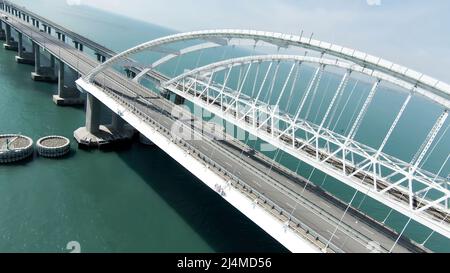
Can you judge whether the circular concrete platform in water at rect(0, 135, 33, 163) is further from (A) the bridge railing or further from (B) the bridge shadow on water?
(A) the bridge railing

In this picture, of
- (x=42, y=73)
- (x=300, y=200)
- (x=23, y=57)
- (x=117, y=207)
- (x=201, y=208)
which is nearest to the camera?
(x=300, y=200)

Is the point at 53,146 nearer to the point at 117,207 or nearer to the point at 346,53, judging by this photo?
the point at 117,207

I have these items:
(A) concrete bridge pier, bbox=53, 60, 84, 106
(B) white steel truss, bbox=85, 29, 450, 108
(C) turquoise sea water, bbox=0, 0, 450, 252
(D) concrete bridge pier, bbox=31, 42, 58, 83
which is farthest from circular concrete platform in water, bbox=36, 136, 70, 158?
(D) concrete bridge pier, bbox=31, 42, 58, 83

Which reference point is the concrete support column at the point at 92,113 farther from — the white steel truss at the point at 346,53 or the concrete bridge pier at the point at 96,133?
the white steel truss at the point at 346,53

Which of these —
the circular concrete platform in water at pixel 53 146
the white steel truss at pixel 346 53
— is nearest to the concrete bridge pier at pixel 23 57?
the circular concrete platform in water at pixel 53 146

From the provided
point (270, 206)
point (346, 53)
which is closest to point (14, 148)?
point (270, 206)
